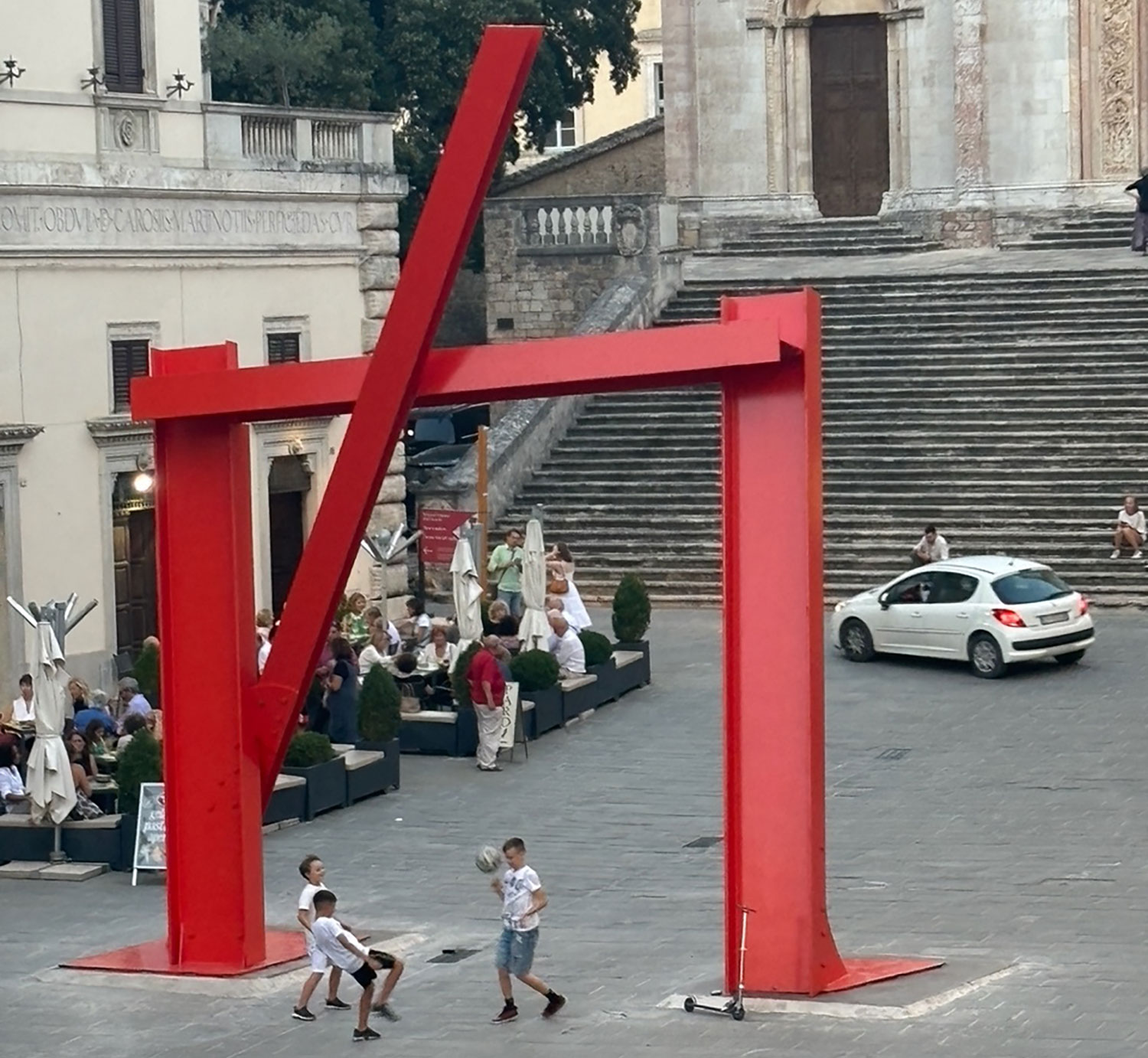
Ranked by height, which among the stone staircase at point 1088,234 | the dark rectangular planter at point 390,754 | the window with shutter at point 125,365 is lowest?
the dark rectangular planter at point 390,754

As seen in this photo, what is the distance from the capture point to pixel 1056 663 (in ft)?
91.4


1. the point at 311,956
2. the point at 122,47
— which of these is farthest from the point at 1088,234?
the point at 311,956

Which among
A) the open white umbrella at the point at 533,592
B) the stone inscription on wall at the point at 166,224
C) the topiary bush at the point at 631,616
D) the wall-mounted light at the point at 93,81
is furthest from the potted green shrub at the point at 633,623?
the wall-mounted light at the point at 93,81

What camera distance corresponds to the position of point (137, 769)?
2083cm

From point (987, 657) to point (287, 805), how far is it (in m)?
8.18

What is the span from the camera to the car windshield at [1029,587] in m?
27.3

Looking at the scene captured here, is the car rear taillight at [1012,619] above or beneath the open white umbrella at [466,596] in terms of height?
beneath

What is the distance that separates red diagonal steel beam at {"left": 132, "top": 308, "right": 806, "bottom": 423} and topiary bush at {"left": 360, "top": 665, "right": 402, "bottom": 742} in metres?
7.25

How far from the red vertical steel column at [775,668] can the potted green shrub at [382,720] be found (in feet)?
26.5

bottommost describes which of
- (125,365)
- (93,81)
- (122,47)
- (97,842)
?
(97,842)

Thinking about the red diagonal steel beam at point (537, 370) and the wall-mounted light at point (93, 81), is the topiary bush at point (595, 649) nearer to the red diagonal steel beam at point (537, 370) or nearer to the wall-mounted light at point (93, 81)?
the wall-mounted light at point (93, 81)

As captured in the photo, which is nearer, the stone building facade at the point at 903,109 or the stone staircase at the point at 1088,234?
the stone staircase at the point at 1088,234

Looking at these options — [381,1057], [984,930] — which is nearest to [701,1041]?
[381,1057]

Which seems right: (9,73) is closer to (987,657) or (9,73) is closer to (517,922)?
(987,657)
